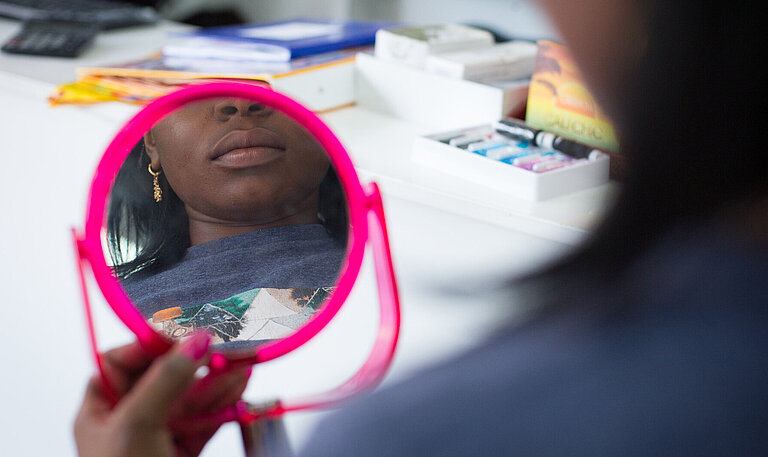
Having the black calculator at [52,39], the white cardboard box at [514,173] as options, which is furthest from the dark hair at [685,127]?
the black calculator at [52,39]

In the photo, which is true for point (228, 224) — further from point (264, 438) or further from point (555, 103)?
point (555, 103)

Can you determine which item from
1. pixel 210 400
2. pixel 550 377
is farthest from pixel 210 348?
pixel 550 377

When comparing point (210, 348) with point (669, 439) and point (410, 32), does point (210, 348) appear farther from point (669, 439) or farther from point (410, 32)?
point (410, 32)

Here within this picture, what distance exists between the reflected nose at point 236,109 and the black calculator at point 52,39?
33.4 inches

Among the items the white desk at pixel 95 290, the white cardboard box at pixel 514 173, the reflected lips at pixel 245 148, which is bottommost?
the white desk at pixel 95 290

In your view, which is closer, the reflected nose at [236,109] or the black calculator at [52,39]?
the reflected nose at [236,109]

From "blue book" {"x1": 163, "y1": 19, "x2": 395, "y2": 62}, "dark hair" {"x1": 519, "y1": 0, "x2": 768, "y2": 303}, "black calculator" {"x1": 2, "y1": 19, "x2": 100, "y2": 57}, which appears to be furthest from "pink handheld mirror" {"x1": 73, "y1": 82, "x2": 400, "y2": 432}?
"black calculator" {"x1": 2, "y1": 19, "x2": 100, "y2": 57}

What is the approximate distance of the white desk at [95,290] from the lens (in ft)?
2.26

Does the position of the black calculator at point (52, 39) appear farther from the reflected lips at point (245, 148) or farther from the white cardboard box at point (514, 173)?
the reflected lips at point (245, 148)

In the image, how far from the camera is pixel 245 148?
44 centimetres

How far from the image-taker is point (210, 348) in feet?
1.35

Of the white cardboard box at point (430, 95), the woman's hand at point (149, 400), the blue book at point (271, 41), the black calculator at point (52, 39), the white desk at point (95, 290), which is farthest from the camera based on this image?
the black calculator at point (52, 39)

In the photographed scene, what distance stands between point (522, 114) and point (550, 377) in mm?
561

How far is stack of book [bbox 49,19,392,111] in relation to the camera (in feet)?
2.95
